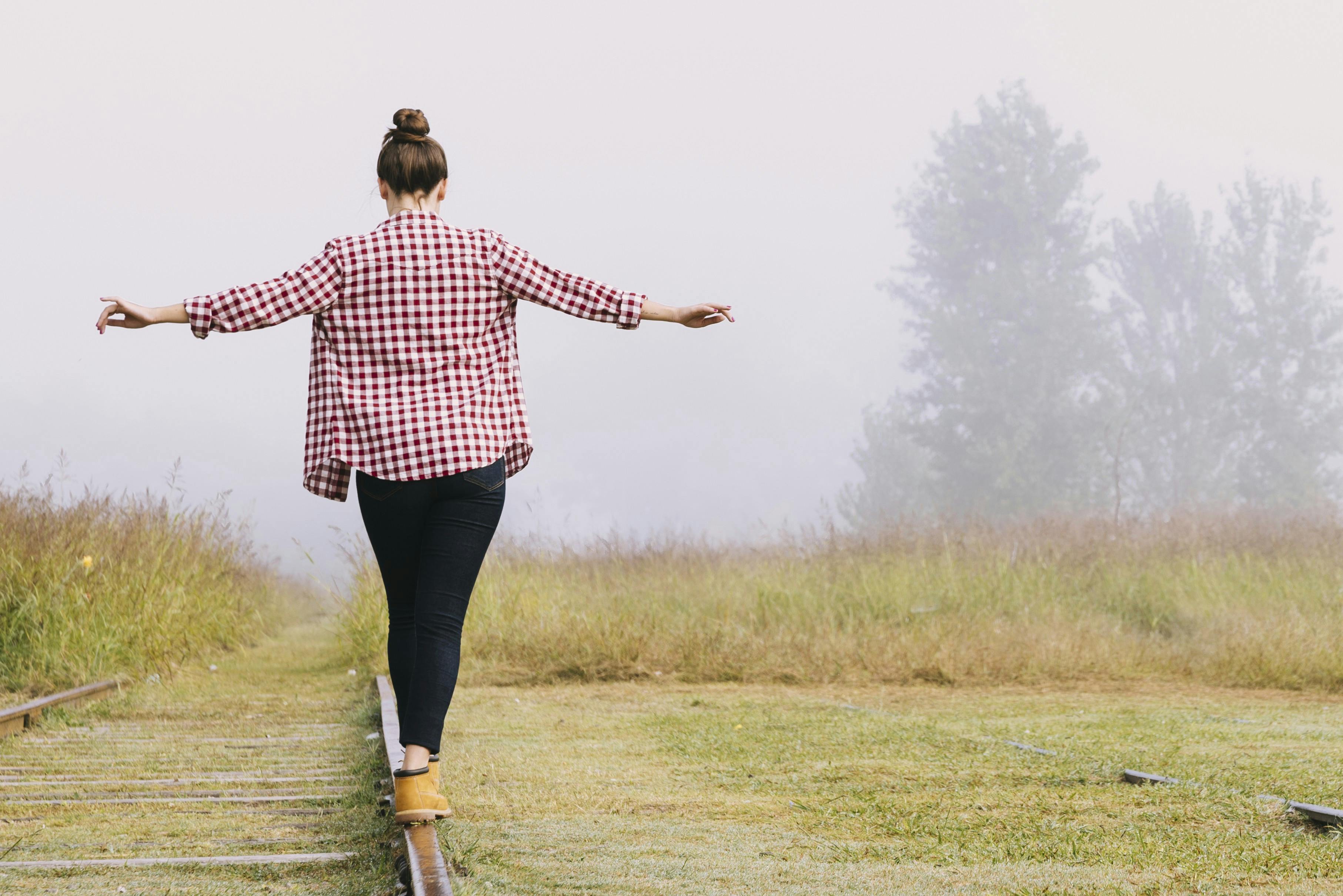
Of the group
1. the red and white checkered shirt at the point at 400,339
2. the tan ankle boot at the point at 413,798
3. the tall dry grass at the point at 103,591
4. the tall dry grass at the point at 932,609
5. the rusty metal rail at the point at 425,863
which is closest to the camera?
the rusty metal rail at the point at 425,863

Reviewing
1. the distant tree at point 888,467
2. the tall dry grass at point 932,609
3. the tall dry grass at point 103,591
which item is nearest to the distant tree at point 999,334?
the distant tree at point 888,467

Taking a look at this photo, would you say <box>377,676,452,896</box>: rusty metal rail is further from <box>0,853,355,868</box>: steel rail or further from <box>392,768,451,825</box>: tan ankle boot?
<box>0,853,355,868</box>: steel rail

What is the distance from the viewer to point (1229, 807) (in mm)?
3555

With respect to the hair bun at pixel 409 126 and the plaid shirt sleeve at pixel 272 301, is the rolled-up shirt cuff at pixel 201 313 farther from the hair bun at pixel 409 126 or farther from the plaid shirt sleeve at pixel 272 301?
the hair bun at pixel 409 126

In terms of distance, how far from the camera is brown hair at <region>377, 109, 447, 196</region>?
3.00m

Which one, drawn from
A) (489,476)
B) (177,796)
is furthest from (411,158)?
(177,796)

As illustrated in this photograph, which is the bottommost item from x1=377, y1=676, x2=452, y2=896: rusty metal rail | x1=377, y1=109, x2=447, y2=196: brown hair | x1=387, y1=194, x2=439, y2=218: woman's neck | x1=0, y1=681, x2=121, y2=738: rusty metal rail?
x1=0, y1=681, x2=121, y2=738: rusty metal rail

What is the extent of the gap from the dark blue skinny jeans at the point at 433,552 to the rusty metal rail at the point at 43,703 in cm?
310

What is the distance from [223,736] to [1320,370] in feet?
105

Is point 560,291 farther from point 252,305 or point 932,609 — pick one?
point 932,609

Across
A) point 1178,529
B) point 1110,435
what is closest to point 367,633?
point 1178,529

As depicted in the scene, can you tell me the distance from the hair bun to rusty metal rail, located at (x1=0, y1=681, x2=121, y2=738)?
3.48 meters

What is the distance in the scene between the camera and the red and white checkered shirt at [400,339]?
9.30 feet

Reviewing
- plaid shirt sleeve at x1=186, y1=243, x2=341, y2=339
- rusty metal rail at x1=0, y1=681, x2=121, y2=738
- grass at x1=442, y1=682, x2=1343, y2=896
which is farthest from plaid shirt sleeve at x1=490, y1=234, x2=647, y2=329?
rusty metal rail at x1=0, y1=681, x2=121, y2=738
